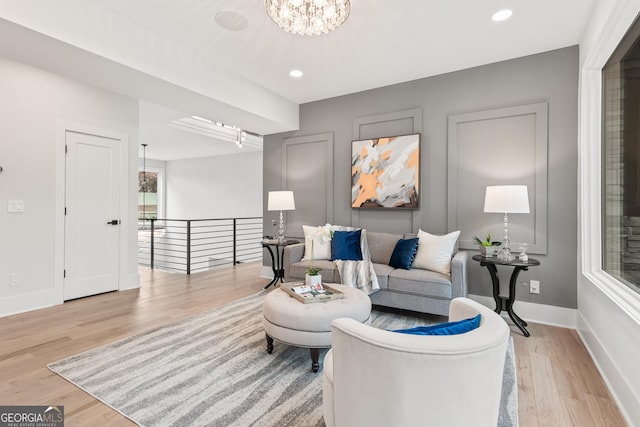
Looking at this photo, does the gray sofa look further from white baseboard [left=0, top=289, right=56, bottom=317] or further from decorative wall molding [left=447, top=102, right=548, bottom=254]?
white baseboard [left=0, top=289, right=56, bottom=317]

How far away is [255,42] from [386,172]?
6.96 feet

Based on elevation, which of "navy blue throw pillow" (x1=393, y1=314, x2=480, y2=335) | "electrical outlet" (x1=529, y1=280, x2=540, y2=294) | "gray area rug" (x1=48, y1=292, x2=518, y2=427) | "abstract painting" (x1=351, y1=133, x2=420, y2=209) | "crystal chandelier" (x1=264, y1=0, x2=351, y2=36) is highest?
"crystal chandelier" (x1=264, y1=0, x2=351, y2=36)

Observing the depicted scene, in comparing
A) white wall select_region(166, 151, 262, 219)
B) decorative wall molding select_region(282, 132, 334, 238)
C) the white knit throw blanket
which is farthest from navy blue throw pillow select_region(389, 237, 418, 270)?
white wall select_region(166, 151, 262, 219)

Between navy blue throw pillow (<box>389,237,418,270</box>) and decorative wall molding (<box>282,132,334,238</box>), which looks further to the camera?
decorative wall molding (<box>282,132,334,238</box>)

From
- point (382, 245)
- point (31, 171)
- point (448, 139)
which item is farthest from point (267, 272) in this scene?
point (448, 139)

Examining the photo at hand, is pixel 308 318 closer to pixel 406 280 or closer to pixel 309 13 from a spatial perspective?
pixel 406 280

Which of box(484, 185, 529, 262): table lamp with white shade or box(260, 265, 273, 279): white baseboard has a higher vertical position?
box(484, 185, 529, 262): table lamp with white shade

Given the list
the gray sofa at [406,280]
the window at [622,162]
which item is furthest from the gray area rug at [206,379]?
the window at [622,162]

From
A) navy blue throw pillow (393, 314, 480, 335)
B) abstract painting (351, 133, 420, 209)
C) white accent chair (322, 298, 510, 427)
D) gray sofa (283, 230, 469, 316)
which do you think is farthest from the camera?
abstract painting (351, 133, 420, 209)

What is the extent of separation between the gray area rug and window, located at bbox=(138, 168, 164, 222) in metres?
8.45

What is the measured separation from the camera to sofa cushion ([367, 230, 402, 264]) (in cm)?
389

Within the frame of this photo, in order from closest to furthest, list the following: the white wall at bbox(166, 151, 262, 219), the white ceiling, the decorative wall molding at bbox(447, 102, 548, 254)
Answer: the white ceiling, the decorative wall molding at bbox(447, 102, 548, 254), the white wall at bbox(166, 151, 262, 219)

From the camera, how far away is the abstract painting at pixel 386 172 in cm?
398

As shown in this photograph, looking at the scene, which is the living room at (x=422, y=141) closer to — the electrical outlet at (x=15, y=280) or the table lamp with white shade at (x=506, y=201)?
the electrical outlet at (x=15, y=280)
